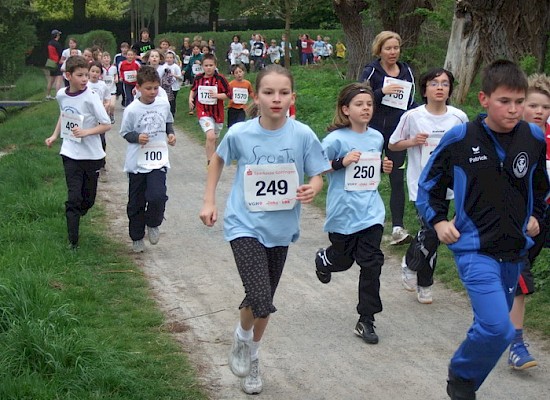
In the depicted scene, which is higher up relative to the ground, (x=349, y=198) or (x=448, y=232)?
(x=448, y=232)

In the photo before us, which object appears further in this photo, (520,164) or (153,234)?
(153,234)

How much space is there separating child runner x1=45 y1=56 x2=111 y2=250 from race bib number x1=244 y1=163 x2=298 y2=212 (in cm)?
388

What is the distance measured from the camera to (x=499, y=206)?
4.75m

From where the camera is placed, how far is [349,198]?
21.9ft

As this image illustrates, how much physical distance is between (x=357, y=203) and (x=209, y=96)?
776cm

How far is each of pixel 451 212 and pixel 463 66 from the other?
28.5 feet

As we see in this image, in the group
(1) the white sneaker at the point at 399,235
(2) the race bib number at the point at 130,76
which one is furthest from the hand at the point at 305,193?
(2) the race bib number at the point at 130,76

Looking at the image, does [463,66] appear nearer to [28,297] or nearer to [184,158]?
[184,158]

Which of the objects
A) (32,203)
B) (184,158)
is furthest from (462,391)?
(184,158)

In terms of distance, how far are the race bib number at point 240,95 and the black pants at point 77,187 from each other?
221 inches

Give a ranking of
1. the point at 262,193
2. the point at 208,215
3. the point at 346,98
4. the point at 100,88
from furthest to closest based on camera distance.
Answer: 1. the point at 100,88
2. the point at 346,98
3. the point at 262,193
4. the point at 208,215

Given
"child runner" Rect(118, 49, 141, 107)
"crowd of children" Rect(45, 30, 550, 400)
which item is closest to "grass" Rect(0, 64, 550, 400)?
"crowd of children" Rect(45, 30, 550, 400)

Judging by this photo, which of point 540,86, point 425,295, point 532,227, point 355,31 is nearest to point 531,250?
point 532,227

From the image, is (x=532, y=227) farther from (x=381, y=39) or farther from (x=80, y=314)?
(x=381, y=39)
